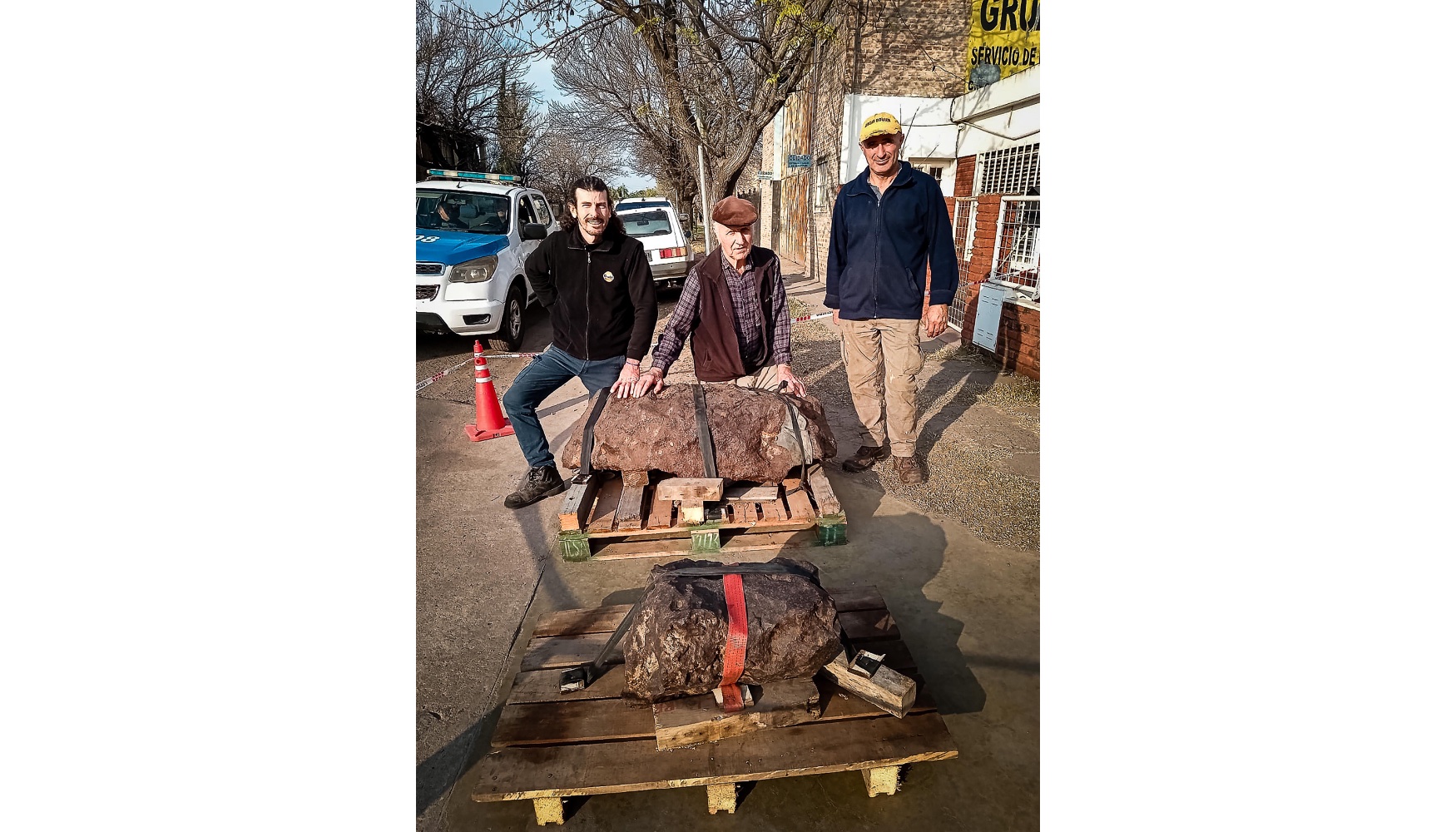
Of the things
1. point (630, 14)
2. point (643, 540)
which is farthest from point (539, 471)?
point (630, 14)

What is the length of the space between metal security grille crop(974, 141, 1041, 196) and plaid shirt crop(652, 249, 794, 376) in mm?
5665

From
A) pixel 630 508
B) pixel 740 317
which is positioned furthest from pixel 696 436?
pixel 740 317

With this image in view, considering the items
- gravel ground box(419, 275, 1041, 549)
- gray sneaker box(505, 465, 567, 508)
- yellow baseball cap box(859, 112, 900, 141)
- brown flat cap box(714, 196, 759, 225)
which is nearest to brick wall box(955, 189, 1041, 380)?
gravel ground box(419, 275, 1041, 549)

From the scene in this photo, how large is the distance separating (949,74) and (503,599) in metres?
13.8

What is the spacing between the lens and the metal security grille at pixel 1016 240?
7.87 meters

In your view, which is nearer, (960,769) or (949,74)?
(960,769)

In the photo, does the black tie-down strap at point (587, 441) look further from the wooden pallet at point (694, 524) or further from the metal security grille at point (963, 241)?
the metal security grille at point (963, 241)

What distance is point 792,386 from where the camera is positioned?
4.09 meters

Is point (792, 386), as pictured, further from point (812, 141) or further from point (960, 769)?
point (812, 141)

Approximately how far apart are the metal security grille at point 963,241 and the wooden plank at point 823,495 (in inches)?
219

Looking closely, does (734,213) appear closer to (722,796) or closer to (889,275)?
(889,275)

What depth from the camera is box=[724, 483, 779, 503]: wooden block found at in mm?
3795

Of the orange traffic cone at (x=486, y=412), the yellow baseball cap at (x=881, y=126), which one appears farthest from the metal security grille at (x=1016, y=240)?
the orange traffic cone at (x=486, y=412)

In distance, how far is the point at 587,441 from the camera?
3.91 m
